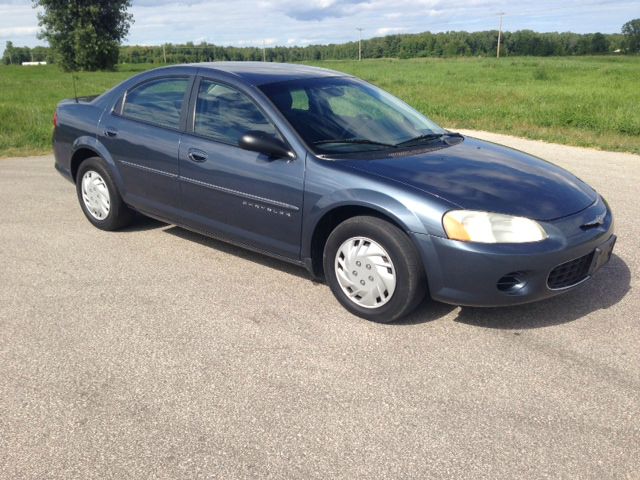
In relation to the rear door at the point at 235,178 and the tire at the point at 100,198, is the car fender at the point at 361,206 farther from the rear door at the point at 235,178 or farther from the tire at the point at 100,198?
the tire at the point at 100,198

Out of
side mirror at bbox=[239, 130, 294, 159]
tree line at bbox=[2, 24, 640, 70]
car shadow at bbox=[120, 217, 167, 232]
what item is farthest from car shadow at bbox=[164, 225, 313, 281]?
tree line at bbox=[2, 24, 640, 70]

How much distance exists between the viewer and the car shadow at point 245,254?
4953 millimetres

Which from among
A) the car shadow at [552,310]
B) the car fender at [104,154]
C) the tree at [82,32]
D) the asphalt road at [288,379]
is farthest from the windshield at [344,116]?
the tree at [82,32]

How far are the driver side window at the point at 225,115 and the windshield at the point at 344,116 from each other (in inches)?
6.6

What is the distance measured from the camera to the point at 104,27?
58.9m

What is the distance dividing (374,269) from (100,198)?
3132 mm

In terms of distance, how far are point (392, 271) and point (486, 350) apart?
0.72m

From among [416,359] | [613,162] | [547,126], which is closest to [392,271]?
[416,359]

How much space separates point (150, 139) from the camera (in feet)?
16.8

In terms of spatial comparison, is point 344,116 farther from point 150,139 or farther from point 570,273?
point 570,273

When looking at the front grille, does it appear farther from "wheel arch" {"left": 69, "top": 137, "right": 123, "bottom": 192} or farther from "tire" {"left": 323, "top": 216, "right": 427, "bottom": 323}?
"wheel arch" {"left": 69, "top": 137, "right": 123, "bottom": 192}

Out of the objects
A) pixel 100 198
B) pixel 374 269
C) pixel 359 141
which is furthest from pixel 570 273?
pixel 100 198

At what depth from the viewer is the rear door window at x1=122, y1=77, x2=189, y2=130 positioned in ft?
16.5

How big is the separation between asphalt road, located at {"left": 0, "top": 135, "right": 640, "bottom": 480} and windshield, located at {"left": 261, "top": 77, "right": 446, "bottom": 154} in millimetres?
1106
